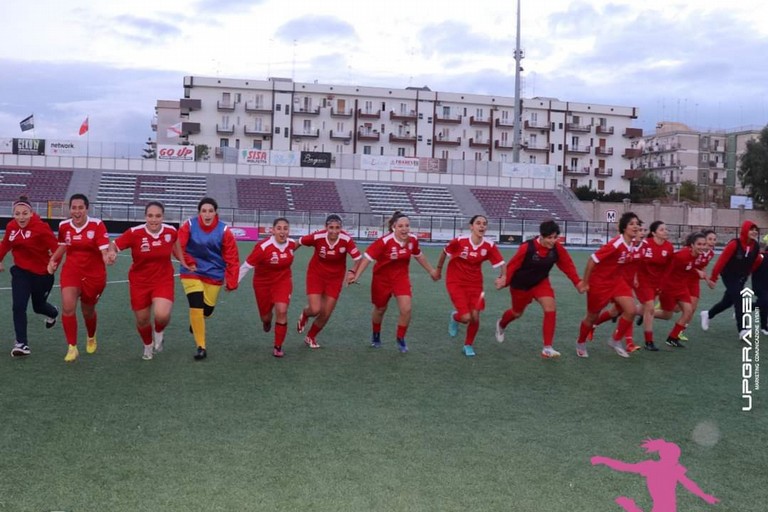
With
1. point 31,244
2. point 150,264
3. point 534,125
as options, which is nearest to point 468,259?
point 150,264

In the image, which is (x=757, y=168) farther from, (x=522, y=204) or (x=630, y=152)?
(x=522, y=204)

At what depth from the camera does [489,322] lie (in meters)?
11.5

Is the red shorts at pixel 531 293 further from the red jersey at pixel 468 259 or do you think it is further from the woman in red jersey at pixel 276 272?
the woman in red jersey at pixel 276 272

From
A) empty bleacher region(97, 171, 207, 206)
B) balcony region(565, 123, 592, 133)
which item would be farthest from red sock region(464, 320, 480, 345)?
balcony region(565, 123, 592, 133)

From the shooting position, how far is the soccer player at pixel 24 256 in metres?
7.98

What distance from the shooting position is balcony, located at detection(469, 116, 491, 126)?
3019 inches

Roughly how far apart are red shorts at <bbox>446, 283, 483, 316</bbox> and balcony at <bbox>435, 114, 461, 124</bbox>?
225 ft

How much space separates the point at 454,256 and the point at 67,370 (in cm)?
441

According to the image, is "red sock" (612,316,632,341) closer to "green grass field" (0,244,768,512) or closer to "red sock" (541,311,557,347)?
"green grass field" (0,244,768,512)

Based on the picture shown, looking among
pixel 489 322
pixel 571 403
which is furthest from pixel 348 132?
pixel 571 403

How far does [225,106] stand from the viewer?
234 feet

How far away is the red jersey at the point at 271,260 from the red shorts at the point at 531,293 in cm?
270

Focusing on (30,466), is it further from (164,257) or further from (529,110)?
(529,110)

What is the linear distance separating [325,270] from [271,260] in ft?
2.42
